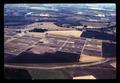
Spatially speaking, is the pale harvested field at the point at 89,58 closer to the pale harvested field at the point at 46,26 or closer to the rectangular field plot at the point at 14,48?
the pale harvested field at the point at 46,26

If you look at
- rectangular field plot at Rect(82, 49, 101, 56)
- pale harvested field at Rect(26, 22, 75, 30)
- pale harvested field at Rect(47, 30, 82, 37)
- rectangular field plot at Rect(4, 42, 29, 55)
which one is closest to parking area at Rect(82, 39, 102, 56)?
rectangular field plot at Rect(82, 49, 101, 56)

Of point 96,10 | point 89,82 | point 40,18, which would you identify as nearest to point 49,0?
point 40,18

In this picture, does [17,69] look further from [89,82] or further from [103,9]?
[103,9]

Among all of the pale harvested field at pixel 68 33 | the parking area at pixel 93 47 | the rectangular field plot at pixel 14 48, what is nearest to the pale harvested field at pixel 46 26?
the pale harvested field at pixel 68 33

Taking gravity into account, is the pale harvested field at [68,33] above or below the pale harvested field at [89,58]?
above

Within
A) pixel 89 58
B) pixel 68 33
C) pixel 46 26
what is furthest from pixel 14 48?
pixel 89 58

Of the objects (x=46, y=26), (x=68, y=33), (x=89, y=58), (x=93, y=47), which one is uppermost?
(x=46, y=26)

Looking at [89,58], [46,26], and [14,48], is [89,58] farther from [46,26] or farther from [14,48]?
[14,48]

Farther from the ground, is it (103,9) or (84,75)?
(103,9)

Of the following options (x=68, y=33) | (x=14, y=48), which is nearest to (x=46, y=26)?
(x=68, y=33)

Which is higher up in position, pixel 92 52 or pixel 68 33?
pixel 68 33

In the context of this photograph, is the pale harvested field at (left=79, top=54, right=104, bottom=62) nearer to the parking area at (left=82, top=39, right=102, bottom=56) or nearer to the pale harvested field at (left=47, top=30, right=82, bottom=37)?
the parking area at (left=82, top=39, right=102, bottom=56)
